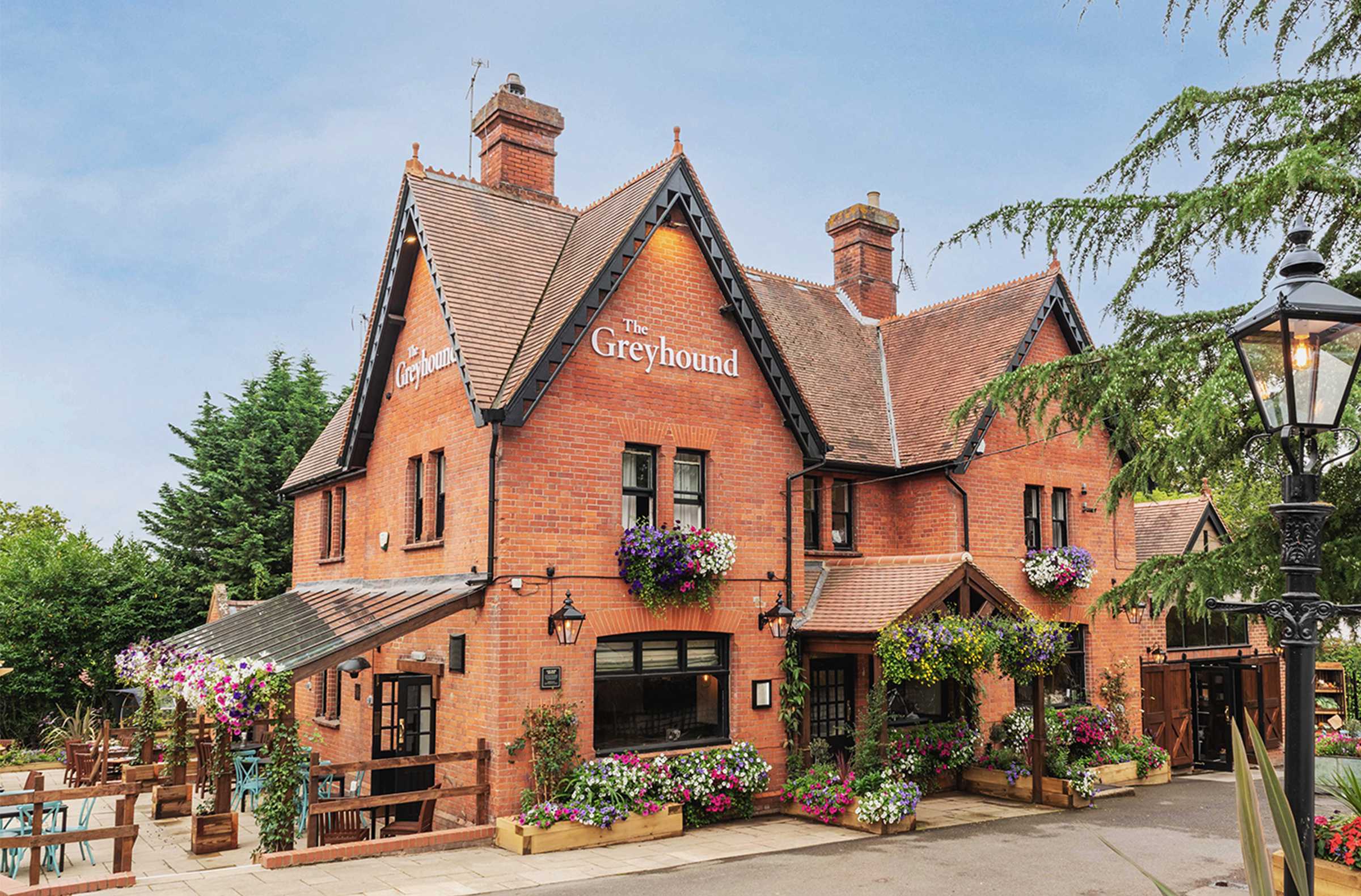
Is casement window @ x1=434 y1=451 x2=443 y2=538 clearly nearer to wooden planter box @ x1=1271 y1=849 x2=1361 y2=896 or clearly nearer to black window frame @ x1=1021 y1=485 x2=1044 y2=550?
black window frame @ x1=1021 y1=485 x2=1044 y2=550

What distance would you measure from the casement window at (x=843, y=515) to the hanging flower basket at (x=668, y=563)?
4144 mm

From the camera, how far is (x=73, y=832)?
11.3 meters

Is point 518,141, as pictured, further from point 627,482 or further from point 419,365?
point 627,482

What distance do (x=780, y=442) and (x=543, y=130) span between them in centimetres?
719

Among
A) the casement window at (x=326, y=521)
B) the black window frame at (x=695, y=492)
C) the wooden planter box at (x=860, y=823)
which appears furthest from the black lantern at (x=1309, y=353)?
the casement window at (x=326, y=521)

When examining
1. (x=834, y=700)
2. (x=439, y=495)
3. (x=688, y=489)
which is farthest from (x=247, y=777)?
(x=834, y=700)

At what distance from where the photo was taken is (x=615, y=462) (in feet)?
49.2

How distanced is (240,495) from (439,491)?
2096cm

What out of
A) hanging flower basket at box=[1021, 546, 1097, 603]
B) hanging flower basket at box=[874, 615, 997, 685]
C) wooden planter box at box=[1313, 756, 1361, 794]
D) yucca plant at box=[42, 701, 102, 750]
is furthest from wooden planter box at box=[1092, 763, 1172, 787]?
yucca plant at box=[42, 701, 102, 750]

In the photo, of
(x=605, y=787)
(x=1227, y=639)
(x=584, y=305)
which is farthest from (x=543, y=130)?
(x=1227, y=639)

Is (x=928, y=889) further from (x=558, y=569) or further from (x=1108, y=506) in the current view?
(x=558, y=569)

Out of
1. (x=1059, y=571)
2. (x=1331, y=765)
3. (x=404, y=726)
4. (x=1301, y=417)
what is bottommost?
(x=1331, y=765)

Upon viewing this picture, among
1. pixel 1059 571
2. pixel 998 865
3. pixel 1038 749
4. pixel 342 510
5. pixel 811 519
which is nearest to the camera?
pixel 998 865

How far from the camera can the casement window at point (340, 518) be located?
21078mm
